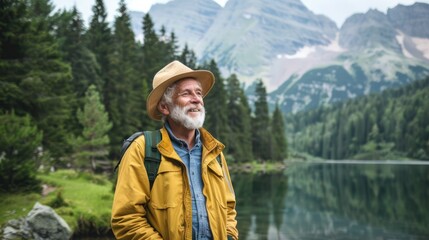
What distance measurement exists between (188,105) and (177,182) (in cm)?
85

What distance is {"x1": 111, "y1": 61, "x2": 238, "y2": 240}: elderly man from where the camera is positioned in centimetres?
377

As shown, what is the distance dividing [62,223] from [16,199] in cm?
336

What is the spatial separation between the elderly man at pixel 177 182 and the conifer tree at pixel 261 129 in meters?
81.8

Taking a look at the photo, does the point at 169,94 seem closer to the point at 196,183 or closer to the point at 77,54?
the point at 196,183

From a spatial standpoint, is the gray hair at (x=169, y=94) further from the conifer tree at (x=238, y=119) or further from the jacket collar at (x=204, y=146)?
the conifer tree at (x=238, y=119)

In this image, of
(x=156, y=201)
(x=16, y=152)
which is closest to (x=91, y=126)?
(x=16, y=152)

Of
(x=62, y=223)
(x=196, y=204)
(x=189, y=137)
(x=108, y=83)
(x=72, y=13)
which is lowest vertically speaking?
(x=62, y=223)

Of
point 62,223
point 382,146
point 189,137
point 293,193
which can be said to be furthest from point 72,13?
point 382,146

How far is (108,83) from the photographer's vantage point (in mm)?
44250

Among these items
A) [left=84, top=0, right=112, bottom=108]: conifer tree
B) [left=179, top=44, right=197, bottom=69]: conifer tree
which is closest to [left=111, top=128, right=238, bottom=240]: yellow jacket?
[left=84, top=0, right=112, bottom=108]: conifer tree

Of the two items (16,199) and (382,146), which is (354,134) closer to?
(382,146)

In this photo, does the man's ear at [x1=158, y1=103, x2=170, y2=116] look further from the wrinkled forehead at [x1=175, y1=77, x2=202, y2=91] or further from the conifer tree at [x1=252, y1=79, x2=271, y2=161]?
the conifer tree at [x1=252, y1=79, x2=271, y2=161]

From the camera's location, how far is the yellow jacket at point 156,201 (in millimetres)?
3748

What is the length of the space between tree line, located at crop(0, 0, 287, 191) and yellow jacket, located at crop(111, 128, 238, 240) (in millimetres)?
13854
